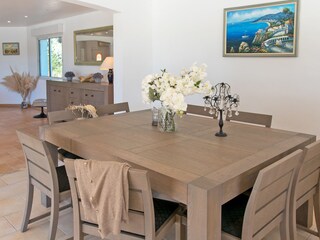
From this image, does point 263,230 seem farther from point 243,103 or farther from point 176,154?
point 243,103

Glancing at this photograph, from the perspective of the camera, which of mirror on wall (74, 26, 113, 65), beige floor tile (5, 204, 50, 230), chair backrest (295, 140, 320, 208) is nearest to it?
chair backrest (295, 140, 320, 208)

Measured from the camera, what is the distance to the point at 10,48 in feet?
29.5

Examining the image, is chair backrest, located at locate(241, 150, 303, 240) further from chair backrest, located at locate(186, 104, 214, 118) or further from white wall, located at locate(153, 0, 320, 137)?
white wall, located at locate(153, 0, 320, 137)

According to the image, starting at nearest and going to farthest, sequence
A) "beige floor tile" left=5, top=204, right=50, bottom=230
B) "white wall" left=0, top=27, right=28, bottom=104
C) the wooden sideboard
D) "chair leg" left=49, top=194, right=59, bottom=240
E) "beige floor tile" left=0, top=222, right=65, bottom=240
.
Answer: "chair leg" left=49, top=194, right=59, bottom=240
"beige floor tile" left=0, top=222, right=65, bottom=240
"beige floor tile" left=5, top=204, right=50, bottom=230
the wooden sideboard
"white wall" left=0, top=27, right=28, bottom=104

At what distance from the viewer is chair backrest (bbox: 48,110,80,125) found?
280 centimetres

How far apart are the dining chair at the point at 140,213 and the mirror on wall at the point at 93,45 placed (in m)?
4.79

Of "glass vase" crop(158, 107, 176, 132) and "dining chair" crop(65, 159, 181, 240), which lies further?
"glass vase" crop(158, 107, 176, 132)

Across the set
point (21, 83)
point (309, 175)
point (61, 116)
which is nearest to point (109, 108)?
point (61, 116)

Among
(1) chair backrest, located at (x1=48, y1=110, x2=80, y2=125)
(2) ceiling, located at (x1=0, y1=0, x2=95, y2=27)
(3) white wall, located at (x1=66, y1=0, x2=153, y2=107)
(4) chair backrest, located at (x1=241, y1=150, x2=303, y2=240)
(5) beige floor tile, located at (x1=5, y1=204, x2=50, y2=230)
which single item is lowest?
(5) beige floor tile, located at (x1=5, y1=204, x2=50, y2=230)

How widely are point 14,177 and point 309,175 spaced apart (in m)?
2.95

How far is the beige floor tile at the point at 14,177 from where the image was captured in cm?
340

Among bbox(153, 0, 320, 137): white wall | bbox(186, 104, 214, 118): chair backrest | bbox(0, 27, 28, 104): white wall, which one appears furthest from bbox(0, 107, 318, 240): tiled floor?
bbox(0, 27, 28, 104): white wall

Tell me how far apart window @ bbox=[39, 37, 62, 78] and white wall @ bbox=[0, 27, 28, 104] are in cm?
69

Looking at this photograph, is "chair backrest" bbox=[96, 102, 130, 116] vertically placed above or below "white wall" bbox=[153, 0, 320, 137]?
below
